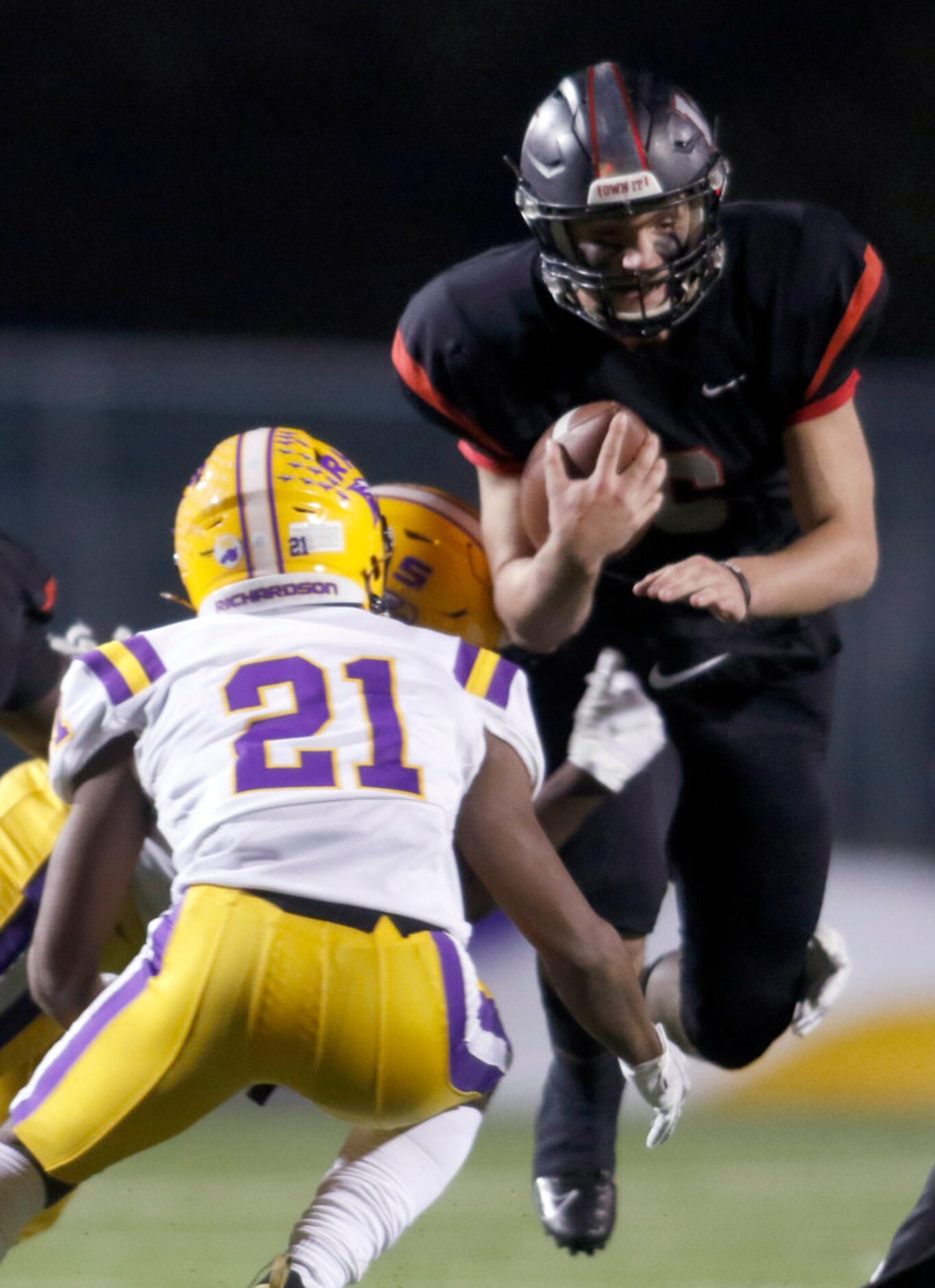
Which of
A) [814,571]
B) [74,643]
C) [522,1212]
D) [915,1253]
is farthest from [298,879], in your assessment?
[74,643]

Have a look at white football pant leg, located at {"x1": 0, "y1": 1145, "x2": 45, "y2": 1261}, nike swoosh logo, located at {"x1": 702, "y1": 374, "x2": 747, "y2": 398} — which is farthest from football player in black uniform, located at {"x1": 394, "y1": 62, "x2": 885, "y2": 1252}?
white football pant leg, located at {"x1": 0, "y1": 1145, "x2": 45, "y2": 1261}

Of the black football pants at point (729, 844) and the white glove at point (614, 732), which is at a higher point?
the white glove at point (614, 732)

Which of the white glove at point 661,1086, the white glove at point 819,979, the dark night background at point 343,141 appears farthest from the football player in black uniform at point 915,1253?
the dark night background at point 343,141

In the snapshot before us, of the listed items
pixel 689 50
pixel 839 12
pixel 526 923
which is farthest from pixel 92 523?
pixel 839 12

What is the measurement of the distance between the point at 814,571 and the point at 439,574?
595 millimetres

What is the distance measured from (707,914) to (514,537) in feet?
2.41

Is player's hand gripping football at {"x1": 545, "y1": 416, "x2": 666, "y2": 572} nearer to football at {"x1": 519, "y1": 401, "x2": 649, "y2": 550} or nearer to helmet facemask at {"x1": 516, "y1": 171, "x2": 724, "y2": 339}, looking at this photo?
football at {"x1": 519, "y1": 401, "x2": 649, "y2": 550}

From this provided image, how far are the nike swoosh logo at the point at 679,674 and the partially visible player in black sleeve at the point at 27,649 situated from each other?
1129 millimetres

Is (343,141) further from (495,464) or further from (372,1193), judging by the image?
(372,1193)

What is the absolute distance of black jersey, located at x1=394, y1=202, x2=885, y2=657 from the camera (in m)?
2.83

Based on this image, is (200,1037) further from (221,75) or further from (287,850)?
(221,75)

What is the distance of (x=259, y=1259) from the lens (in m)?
3.15

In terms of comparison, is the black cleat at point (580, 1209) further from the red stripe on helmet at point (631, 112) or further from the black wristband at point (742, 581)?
the red stripe on helmet at point (631, 112)

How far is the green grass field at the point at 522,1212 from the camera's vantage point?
3.00m
